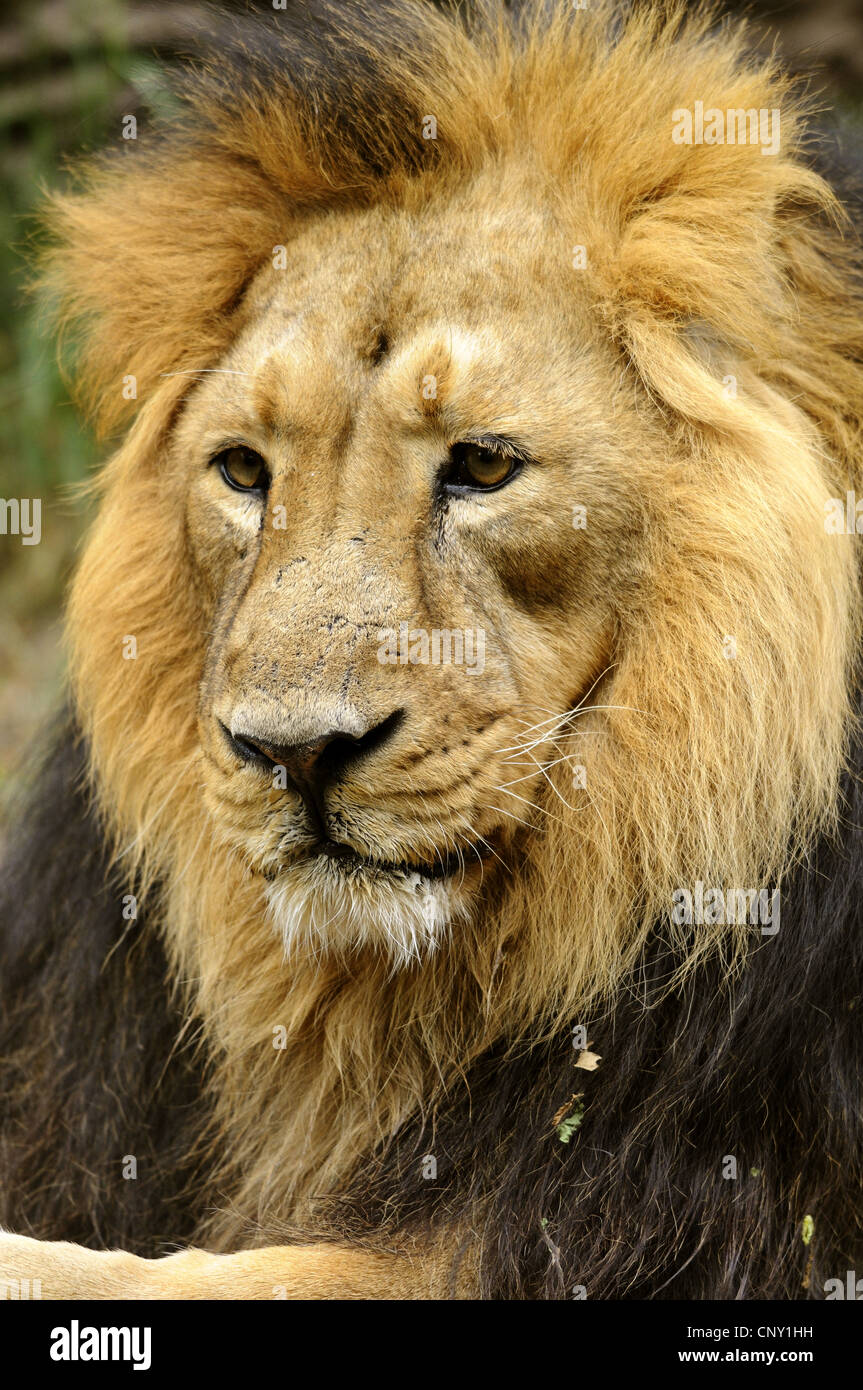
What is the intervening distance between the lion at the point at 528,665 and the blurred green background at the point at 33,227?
175 inches

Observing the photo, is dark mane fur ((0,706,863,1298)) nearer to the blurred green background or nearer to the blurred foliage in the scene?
the blurred green background

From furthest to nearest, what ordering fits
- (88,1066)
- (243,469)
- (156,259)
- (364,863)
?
(88,1066) → (156,259) → (243,469) → (364,863)

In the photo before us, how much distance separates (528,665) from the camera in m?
2.96

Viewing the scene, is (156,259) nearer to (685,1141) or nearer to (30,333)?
(685,1141)

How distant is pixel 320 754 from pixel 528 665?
0.45m

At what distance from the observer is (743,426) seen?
9.73 feet

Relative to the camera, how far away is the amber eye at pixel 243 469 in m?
3.23

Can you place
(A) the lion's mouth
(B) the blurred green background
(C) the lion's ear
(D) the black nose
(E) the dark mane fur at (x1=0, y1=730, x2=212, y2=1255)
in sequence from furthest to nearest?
1. (B) the blurred green background
2. (E) the dark mane fur at (x1=0, y1=730, x2=212, y2=1255)
3. (C) the lion's ear
4. (A) the lion's mouth
5. (D) the black nose

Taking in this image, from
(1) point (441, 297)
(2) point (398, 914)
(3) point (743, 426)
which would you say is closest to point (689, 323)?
(3) point (743, 426)

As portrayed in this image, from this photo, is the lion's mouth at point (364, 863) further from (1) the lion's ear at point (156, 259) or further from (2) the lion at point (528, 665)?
(1) the lion's ear at point (156, 259)

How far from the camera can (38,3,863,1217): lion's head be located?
2.89 metres

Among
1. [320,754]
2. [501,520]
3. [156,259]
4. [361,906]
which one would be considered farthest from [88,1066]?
[156,259]

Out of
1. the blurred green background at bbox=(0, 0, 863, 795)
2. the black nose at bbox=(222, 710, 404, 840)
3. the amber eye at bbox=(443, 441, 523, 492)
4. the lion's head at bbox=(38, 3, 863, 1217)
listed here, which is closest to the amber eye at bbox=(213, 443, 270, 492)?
the lion's head at bbox=(38, 3, 863, 1217)

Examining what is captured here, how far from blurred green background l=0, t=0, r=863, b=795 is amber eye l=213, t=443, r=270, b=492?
4336 millimetres
